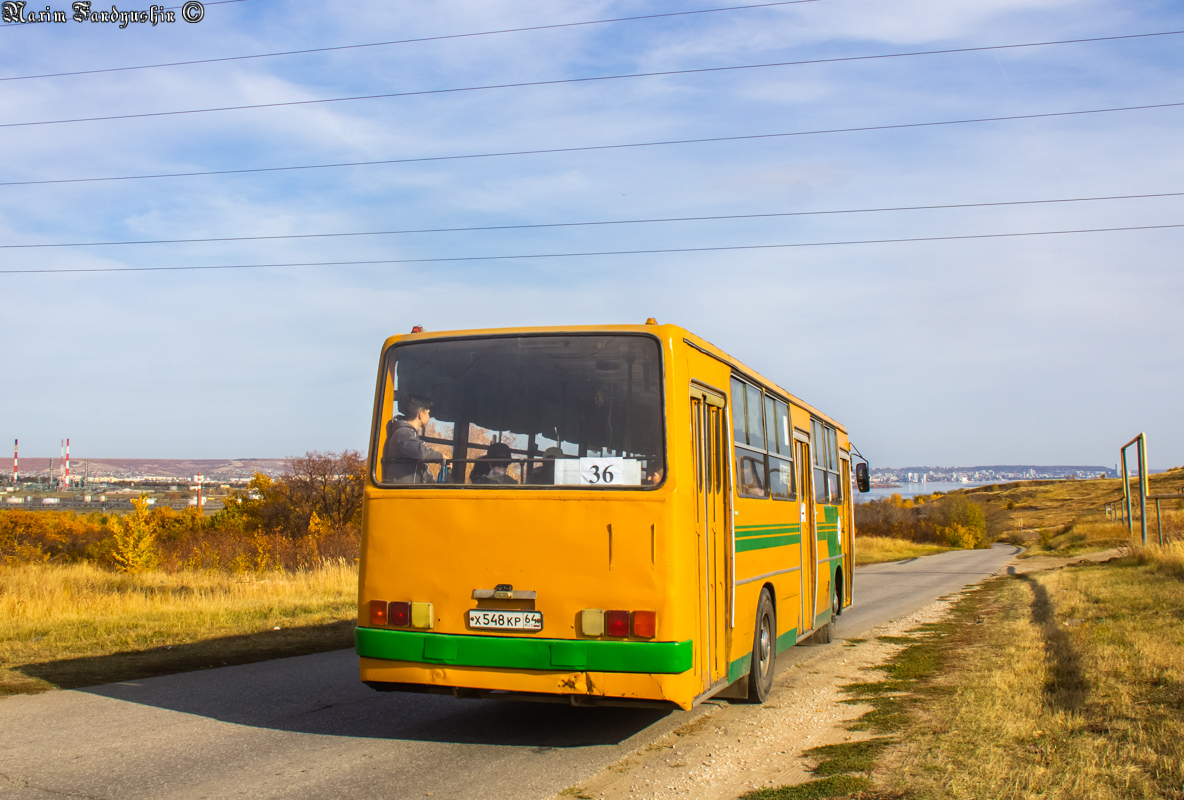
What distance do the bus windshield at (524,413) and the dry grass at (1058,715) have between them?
8.84 feet

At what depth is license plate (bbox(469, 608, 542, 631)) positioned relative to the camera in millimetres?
6656

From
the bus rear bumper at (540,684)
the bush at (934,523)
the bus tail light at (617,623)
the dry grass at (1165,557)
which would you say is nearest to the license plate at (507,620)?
the bus rear bumper at (540,684)

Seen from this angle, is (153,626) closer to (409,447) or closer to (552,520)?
(409,447)

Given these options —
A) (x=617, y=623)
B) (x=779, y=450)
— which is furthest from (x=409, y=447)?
(x=779, y=450)

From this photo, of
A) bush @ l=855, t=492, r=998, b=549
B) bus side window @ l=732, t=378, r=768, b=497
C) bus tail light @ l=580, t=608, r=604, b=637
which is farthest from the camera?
bush @ l=855, t=492, r=998, b=549

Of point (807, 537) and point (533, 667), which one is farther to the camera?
point (807, 537)

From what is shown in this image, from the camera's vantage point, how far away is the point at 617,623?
21.3ft

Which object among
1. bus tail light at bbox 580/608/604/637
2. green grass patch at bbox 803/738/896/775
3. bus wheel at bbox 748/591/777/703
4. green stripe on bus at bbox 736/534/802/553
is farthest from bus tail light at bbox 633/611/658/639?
bus wheel at bbox 748/591/777/703

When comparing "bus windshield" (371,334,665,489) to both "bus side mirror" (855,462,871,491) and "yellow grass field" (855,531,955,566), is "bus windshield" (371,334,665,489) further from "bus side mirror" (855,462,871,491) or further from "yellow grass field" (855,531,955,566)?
"yellow grass field" (855,531,955,566)

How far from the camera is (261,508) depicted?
5222 centimetres

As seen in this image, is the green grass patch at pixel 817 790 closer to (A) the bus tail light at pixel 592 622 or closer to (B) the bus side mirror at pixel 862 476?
(A) the bus tail light at pixel 592 622

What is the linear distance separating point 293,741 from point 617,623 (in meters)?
2.61

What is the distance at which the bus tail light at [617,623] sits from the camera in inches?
255

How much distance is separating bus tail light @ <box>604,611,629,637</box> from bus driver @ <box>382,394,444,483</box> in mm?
1700
